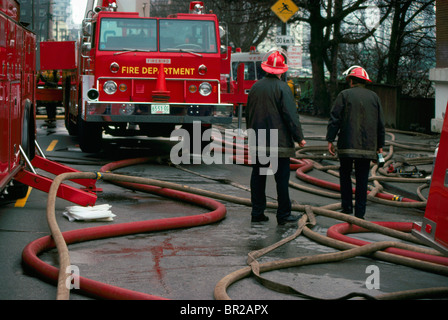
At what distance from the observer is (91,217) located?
756cm

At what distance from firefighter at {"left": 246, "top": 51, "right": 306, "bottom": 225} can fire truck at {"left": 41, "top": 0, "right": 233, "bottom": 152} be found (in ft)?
14.9

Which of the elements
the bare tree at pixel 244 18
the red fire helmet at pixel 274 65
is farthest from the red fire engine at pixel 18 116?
the bare tree at pixel 244 18

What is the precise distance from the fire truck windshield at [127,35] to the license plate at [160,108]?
3.76 feet

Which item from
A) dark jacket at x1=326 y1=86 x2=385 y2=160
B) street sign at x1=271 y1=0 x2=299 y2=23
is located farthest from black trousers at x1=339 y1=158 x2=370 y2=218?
street sign at x1=271 y1=0 x2=299 y2=23

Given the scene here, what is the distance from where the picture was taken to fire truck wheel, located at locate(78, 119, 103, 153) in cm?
1317

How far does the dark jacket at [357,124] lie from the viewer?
8.11 metres

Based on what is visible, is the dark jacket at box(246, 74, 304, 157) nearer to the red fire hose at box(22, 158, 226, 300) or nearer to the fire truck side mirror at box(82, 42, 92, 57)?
the red fire hose at box(22, 158, 226, 300)

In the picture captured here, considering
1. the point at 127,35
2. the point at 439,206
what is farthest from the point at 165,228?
the point at 127,35

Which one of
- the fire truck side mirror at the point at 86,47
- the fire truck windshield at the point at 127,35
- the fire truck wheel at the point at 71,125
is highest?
the fire truck windshield at the point at 127,35

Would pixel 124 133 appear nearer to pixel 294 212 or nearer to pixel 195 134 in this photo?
pixel 195 134

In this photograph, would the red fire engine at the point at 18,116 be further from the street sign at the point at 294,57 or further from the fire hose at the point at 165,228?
the street sign at the point at 294,57
